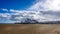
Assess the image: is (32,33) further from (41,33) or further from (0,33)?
(0,33)

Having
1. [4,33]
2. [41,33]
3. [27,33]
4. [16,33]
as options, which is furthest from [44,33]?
[4,33]

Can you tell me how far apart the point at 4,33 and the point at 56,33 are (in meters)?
2.11

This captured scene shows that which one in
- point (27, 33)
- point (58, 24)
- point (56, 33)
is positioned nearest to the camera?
point (56, 33)

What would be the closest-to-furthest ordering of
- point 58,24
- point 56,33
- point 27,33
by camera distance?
point 56,33, point 27,33, point 58,24

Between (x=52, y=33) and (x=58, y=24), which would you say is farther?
(x=58, y=24)

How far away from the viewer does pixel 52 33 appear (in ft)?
22.2

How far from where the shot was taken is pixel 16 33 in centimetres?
708

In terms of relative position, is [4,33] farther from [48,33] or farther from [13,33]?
[48,33]

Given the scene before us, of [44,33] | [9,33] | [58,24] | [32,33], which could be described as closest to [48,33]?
[44,33]

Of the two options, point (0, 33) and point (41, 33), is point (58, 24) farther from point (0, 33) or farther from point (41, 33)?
point (0, 33)

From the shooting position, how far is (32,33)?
271 inches

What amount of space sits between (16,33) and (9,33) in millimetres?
286

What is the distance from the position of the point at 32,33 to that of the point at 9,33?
96cm

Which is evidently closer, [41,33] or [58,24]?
[41,33]
